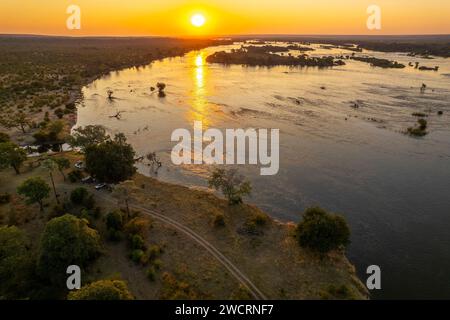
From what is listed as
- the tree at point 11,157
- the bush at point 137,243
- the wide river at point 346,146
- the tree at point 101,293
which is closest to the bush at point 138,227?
the bush at point 137,243

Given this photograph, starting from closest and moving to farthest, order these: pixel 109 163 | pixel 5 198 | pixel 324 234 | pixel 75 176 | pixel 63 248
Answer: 1. pixel 63 248
2. pixel 324 234
3. pixel 5 198
4. pixel 109 163
5. pixel 75 176

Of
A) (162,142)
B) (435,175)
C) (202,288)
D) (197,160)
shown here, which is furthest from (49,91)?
(435,175)

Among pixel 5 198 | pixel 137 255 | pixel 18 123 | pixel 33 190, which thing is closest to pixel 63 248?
pixel 137 255

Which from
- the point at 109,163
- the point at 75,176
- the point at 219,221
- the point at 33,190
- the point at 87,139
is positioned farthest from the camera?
the point at 87,139

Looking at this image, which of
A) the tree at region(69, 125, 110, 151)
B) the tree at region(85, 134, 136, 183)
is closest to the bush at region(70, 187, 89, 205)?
the tree at region(85, 134, 136, 183)

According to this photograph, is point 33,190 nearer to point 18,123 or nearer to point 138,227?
point 138,227

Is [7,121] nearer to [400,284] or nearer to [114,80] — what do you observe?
[114,80]

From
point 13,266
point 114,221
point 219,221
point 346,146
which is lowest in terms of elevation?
point 13,266
